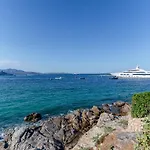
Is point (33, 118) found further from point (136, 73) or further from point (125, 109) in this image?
point (136, 73)

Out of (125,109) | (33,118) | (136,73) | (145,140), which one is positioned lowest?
(33,118)

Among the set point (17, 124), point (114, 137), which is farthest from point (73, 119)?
point (114, 137)

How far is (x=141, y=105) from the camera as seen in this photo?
15.4 metres

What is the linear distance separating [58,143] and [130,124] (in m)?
6.31

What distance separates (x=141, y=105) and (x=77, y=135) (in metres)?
7.56

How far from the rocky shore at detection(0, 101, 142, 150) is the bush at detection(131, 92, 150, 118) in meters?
0.66

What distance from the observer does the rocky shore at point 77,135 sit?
12.8 meters

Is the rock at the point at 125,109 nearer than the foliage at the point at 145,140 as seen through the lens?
No

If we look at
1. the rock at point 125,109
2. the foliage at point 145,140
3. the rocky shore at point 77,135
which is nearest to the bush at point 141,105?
the rocky shore at point 77,135

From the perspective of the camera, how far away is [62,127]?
21.8 m

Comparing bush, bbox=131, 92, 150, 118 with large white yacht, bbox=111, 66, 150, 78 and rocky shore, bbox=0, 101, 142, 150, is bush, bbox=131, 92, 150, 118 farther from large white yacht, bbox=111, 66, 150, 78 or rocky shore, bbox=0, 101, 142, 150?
large white yacht, bbox=111, 66, 150, 78

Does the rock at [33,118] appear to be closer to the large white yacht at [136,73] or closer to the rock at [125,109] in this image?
the rock at [125,109]

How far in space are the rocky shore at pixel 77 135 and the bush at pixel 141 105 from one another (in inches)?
25.9

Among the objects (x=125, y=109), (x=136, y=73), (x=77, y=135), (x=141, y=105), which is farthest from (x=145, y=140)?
(x=136, y=73)
